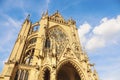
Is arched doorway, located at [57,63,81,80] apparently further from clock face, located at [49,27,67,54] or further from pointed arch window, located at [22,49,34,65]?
pointed arch window, located at [22,49,34,65]

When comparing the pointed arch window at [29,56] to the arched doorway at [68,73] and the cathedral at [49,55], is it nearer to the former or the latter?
the cathedral at [49,55]

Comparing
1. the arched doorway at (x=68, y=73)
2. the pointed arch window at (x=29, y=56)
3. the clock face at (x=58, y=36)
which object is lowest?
the arched doorway at (x=68, y=73)

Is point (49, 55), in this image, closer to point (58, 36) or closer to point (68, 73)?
point (68, 73)

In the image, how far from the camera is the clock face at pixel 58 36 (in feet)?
77.9

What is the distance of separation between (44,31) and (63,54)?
6326mm

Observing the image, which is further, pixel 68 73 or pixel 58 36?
pixel 58 36

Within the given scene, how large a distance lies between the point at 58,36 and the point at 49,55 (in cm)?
855

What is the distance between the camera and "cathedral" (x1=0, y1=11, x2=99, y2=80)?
54.7ft

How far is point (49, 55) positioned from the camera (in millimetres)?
18031

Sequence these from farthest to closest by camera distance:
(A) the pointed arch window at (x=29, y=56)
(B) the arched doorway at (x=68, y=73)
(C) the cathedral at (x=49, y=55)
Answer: (A) the pointed arch window at (x=29, y=56) → (B) the arched doorway at (x=68, y=73) → (C) the cathedral at (x=49, y=55)

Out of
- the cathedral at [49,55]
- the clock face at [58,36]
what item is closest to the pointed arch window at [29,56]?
the cathedral at [49,55]

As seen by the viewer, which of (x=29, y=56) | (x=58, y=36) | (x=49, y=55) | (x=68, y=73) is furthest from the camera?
(x=58, y=36)

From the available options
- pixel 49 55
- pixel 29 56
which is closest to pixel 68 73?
pixel 49 55

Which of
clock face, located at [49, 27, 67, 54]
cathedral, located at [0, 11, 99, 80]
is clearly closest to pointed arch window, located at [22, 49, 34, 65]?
cathedral, located at [0, 11, 99, 80]
